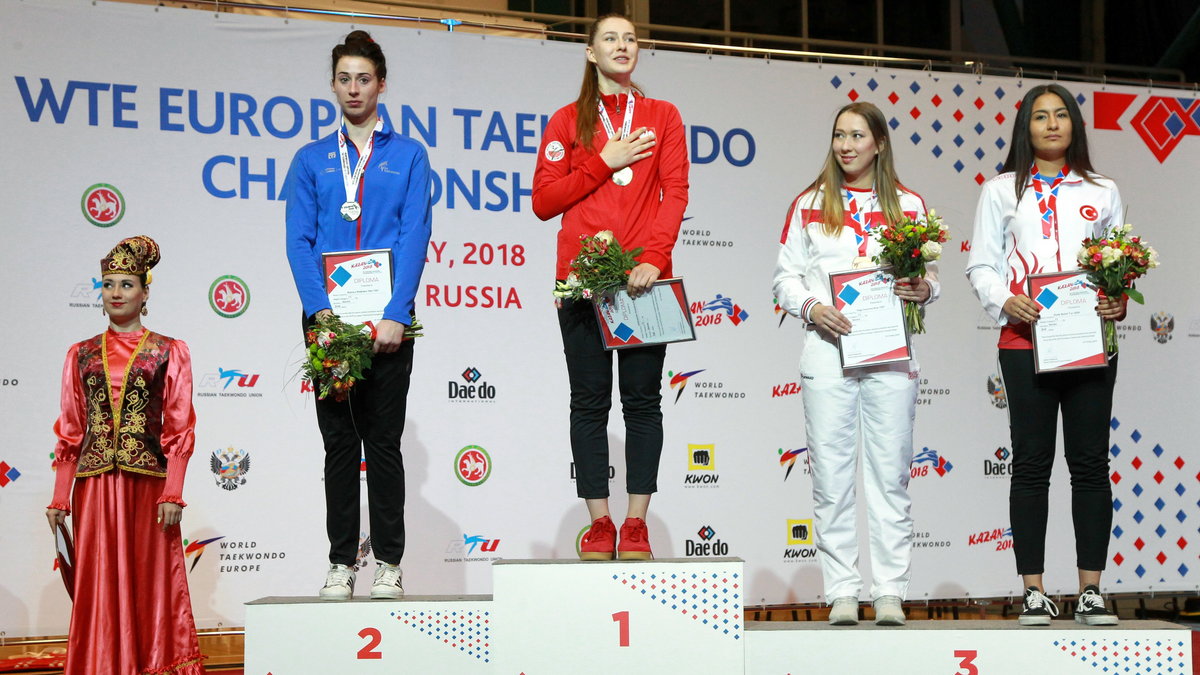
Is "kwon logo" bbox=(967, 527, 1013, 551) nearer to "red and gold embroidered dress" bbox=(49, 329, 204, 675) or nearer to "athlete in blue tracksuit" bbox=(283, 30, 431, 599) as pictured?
"athlete in blue tracksuit" bbox=(283, 30, 431, 599)

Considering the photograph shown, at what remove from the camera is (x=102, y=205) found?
5074mm

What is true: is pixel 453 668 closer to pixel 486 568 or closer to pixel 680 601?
pixel 680 601

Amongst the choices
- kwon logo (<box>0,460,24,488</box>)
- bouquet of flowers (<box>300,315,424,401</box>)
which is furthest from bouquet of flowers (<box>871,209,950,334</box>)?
kwon logo (<box>0,460,24,488</box>)

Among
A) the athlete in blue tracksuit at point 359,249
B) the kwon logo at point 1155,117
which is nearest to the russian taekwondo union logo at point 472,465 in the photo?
the athlete in blue tracksuit at point 359,249

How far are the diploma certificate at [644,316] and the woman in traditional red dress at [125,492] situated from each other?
58.2 inches

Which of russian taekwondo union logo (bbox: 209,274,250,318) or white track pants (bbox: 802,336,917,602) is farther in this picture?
russian taekwondo union logo (bbox: 209,274,250,318)

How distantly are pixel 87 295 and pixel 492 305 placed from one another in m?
1.73

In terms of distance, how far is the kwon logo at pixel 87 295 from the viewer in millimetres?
4996

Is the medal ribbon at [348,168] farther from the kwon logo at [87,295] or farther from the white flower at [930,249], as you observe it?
the kwon logo at [87,295]

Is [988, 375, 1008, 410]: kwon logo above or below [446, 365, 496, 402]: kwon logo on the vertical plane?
below

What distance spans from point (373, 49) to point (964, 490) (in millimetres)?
3763

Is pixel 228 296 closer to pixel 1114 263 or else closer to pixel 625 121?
pixel 625 121

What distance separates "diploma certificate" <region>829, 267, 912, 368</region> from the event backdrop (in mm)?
2313

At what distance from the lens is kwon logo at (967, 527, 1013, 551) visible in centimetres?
577
